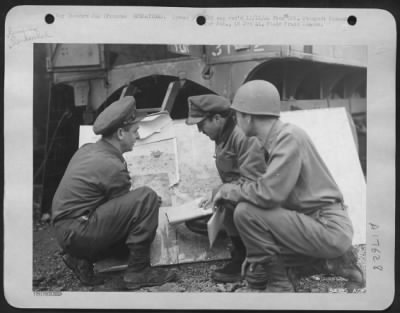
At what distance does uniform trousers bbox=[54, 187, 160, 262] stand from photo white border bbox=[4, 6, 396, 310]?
131mm

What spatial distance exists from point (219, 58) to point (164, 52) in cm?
17

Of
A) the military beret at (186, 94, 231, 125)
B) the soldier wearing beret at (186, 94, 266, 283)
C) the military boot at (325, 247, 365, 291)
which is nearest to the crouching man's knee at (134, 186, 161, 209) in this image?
the soldier wearing beret at (186, 94, 266, 283)

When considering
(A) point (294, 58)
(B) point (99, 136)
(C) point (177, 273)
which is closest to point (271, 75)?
(A) point (294, 58)

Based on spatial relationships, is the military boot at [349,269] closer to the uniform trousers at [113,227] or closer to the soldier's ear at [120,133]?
the uniform trousers at [113,227]

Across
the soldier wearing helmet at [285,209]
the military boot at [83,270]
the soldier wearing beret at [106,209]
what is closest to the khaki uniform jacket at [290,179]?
the soldier wearing helmet at [285,209]

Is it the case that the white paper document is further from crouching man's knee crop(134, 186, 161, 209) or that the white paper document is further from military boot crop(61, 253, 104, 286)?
military boot crop(61, 253, 104, 286)

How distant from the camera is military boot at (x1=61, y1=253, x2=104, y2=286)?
156 cm

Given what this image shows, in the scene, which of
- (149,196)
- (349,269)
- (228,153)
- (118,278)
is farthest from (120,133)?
(349,269)

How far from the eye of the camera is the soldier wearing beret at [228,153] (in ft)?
5.04

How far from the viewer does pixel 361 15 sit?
61.6 inches

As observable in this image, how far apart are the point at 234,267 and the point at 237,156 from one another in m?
0.34

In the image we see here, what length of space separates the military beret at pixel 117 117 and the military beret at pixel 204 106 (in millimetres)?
155

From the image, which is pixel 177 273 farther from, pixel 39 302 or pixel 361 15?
pixel 361 15

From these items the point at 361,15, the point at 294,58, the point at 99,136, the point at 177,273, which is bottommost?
the point at 177,273
